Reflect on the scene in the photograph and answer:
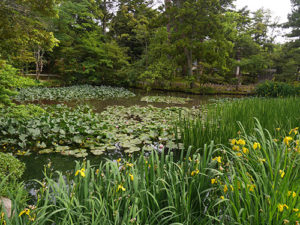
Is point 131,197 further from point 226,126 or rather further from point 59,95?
point 59,95

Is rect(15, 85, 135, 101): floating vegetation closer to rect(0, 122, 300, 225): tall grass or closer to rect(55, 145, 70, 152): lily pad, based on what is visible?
rect(55, 145, 70, 152): lily pad

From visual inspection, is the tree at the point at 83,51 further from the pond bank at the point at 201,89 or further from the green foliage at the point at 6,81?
the green foliage at the point at 6,81

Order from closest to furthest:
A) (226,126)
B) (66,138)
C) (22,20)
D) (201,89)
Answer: (226,126)
(22,20)
(66,138)
(201,89)

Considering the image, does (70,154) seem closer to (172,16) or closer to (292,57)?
(172,16)

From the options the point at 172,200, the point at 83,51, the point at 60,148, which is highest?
the point at 83,51

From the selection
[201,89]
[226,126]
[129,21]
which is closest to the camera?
[226,126]

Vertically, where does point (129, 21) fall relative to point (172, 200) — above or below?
above

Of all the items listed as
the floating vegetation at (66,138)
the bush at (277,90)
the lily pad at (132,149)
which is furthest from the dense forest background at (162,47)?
the lily pad at (132,149)

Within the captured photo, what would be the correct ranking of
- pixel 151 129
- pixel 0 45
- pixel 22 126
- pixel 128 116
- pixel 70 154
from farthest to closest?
pixel 128 116 → pixel 151 129 → pixel 0 45 → pixel 22 126 → pixel 70 154

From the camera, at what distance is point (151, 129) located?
4.70 metres

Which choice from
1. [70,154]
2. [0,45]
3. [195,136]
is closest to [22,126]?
[70,154]

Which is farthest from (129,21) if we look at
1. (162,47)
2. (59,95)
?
(59,95)

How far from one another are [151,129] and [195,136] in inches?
67.8

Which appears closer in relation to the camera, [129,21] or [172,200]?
[172,200]
